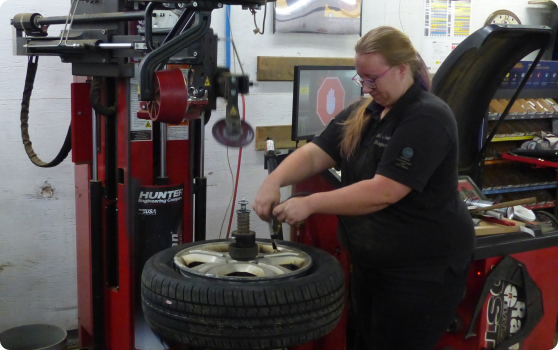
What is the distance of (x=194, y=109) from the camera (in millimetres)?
1738

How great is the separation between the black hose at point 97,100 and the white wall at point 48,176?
0.76m

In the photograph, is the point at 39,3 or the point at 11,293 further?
the point at 11,293

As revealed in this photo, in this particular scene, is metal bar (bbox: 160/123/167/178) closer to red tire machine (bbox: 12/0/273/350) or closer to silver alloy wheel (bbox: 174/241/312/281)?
red tire machine (bbox: 12/0/273/350)

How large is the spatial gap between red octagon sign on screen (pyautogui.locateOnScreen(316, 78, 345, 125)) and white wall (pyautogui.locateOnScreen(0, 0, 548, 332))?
763mm

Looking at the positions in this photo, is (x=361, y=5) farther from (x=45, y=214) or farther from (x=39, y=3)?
(x=45, y=214)

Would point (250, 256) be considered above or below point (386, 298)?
above

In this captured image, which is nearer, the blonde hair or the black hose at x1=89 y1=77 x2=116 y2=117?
the blonde hair

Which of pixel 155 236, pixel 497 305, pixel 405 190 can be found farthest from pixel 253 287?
pixel 497 305

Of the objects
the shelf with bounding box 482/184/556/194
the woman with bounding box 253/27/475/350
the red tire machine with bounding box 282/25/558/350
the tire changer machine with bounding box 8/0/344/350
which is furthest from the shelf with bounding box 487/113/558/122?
the tire changer machine with bounding box 8/0/344/350

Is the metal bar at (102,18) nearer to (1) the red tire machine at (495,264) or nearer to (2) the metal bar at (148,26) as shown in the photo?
(2) the metal bar at (148,26)

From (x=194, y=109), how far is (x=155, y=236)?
681 millimetres

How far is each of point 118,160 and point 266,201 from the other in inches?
28.0

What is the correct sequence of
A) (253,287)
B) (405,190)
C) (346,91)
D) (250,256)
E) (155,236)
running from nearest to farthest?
(253,287)
(405,190)
(250,256)
(155,236)
(346,91)

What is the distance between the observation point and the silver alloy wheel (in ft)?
5.60
